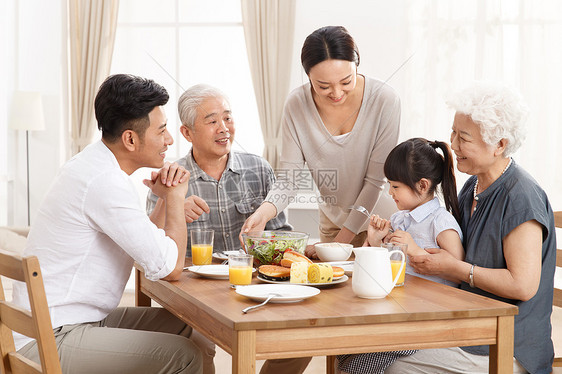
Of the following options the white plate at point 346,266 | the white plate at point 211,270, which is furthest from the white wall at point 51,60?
the white plate at point 211,270

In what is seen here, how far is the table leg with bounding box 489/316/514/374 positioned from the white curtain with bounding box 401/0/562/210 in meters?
3.24

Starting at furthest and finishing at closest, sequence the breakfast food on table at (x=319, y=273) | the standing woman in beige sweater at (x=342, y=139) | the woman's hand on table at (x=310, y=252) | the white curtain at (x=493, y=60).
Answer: the white curtain at (x=493, y=60)
the standing woman in beige sweater at (x=342, y=139)
the woman's hand on table at (x=310, y=252)
the breakfast food on table at (x=319, y=273)

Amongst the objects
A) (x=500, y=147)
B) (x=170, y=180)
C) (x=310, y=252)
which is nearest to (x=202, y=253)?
(x=170, y=180)

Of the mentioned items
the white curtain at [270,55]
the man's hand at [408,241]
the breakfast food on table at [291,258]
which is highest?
the white curtain at [270,55]

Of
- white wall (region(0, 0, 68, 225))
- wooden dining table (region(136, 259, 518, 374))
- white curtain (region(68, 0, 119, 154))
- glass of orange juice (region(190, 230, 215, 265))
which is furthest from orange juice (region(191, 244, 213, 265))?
white wall (region(0, 0, 68, 225))

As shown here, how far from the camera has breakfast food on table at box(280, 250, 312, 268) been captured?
181 cm

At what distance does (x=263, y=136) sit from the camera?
4738 mm

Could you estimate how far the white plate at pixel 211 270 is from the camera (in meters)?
1.80

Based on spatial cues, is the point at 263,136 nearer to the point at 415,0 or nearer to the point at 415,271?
the point at 415,0

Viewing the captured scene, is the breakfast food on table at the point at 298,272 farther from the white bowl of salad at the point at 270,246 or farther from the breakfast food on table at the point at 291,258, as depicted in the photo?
the white bowl of salad at the point at 270,246

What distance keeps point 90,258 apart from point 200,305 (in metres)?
0.45

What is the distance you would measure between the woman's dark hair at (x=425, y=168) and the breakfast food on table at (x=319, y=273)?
0.52 meters

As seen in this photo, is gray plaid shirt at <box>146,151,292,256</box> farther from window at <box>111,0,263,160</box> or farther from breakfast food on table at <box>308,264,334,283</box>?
window at <box>111,0,263,160</box>

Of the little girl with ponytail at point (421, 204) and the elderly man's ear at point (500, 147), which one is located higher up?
the elderly man's ear at point (500, 147)
